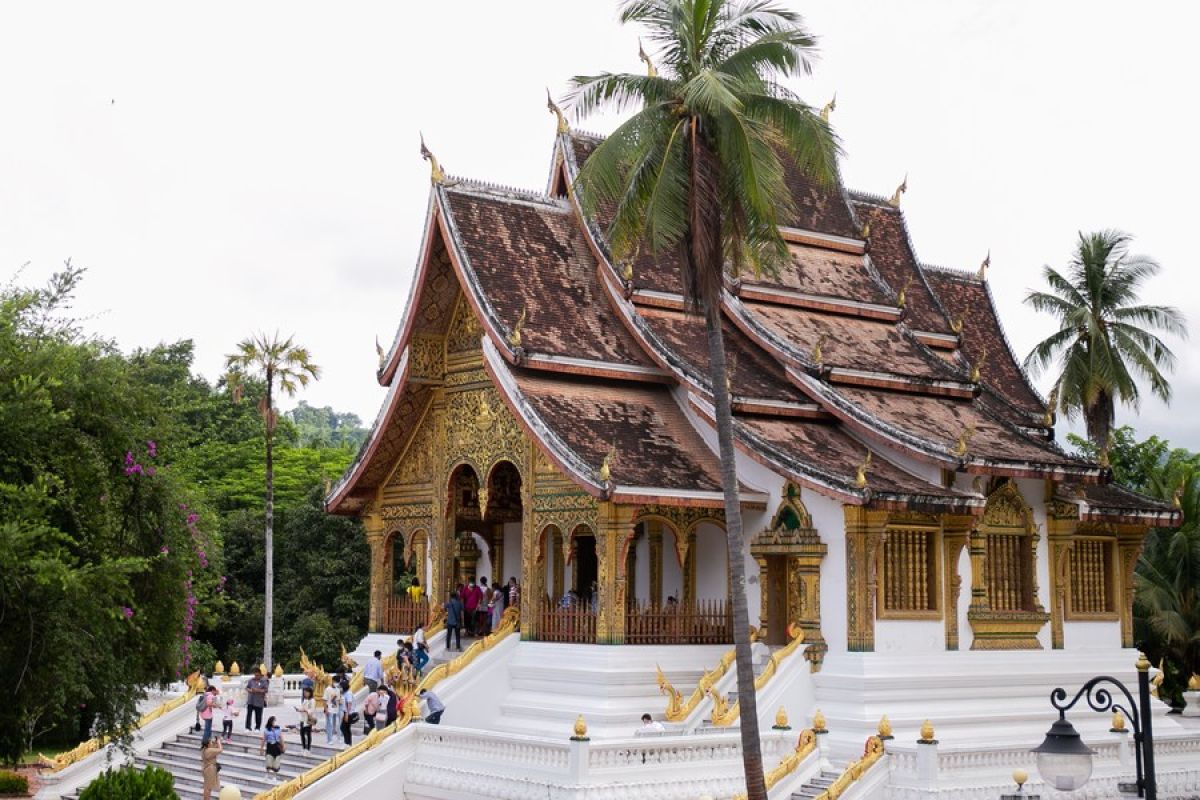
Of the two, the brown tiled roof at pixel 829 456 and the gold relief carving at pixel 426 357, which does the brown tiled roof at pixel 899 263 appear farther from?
the gold relief carving at pixel 426 357

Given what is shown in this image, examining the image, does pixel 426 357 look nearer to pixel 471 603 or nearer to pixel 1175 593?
A: pixel 471 603

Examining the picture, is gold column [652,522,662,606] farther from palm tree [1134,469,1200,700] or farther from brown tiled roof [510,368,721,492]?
palm tree [1134,469,1200,700]

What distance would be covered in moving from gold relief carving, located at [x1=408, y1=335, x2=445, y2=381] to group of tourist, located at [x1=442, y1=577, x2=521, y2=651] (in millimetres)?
3263

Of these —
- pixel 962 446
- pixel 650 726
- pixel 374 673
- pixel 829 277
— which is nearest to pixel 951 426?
pixel 962 446

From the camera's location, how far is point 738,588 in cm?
1534

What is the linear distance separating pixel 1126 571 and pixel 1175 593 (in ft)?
28.3

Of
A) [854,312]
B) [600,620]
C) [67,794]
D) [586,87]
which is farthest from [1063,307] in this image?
[67,794]

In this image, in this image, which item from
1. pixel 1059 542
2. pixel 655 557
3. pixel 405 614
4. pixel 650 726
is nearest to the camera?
pixel 650 726

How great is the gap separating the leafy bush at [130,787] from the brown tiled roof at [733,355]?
29.5 ft

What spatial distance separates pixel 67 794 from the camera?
20922mm

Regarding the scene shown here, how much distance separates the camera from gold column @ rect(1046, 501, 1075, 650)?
71.5 ft

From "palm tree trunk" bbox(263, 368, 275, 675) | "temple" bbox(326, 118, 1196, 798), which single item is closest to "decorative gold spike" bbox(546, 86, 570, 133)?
"temple" bbox(326, 118, 1196, 798)

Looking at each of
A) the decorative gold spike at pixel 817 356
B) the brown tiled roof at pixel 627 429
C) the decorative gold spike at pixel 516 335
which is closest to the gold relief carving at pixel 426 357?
the brown tiled roof at pixel 627 429

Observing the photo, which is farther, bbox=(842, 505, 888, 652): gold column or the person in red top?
the person in red top
